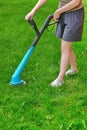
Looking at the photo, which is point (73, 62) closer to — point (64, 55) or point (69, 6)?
point (64, 55)

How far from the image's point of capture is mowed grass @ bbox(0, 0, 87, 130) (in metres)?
4.46

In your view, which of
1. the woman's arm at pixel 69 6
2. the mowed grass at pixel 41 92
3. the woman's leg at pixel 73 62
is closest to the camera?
the mowed grass at pixel 41 92

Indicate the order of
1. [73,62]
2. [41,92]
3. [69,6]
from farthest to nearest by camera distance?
[73,62], [41,92], [69,6]

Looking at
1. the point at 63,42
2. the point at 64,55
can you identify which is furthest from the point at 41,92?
the point at 63,42

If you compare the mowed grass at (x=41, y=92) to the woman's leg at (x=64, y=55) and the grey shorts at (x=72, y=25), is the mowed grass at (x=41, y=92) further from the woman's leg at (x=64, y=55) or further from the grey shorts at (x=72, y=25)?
the grey shorts at (x=72, y=25)

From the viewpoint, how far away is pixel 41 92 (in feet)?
17.0

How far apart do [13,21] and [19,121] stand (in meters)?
4.71

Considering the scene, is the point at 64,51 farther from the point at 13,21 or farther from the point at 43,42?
the point at 13,21

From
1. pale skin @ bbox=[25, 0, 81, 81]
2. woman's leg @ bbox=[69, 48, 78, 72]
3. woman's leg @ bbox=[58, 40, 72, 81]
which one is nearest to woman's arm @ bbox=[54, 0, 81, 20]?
pale skin @ bbox=[25, 0, 81, 81]

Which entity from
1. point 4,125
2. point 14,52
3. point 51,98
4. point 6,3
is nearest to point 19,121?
point 4,125

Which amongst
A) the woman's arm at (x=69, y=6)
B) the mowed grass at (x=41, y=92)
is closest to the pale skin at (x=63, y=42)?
the woman's arm at (x=69, y=6)

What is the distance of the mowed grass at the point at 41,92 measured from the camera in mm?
4457

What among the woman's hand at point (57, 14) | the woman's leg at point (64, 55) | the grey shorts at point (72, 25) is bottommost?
the woman's leg at point (64, 55)

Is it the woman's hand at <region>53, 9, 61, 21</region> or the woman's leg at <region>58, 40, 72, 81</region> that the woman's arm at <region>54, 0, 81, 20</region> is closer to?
the woman's hand at <region>53, 9, 61, 21</region>
